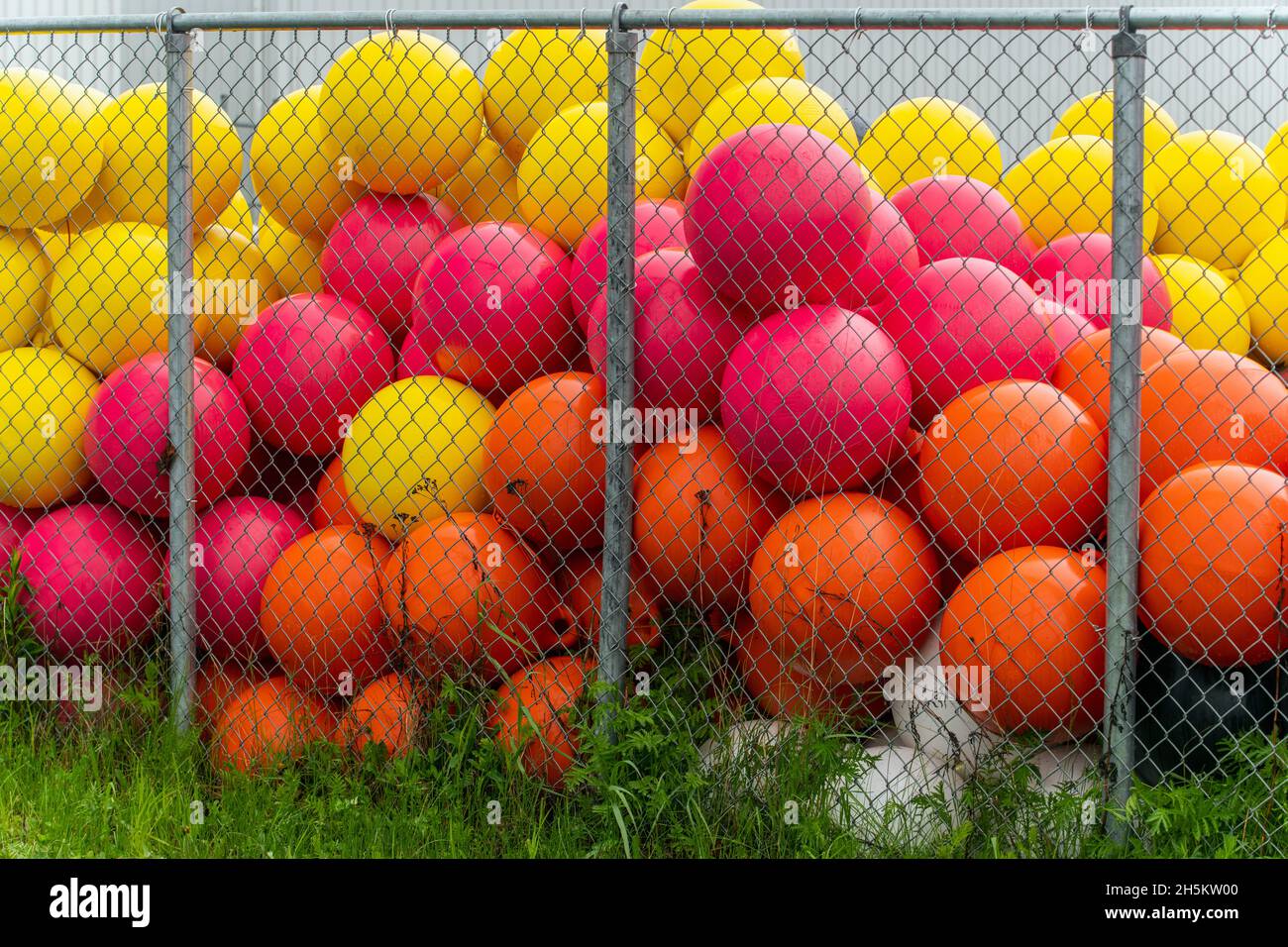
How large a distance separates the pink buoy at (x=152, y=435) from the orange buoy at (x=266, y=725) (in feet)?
2.07

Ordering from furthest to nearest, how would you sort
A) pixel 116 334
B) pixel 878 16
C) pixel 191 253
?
pixel 116 334 → pixel 191 253 → pixel 878 16

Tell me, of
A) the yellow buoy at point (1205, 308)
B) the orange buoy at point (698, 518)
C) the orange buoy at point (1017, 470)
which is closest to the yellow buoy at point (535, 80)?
the orange buoy at point (698, 518)

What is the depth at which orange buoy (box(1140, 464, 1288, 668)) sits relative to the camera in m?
2.88

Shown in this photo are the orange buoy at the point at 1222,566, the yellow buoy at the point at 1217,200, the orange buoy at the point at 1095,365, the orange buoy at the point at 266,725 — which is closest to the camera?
the orange buoy at the point at 1222,566

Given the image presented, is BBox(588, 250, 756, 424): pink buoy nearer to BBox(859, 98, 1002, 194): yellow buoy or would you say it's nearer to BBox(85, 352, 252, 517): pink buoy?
BBox(859, 98, 1002, 194): yellow buoy

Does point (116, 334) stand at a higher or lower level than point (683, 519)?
higher

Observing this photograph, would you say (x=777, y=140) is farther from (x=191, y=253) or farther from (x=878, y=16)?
(x=191, y=253)

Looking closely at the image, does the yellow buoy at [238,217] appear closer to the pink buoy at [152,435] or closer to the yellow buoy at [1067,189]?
the pink buoy at [152,435]

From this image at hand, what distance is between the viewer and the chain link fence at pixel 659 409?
119 inches

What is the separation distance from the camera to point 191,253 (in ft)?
11.8

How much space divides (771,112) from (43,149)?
226 centimetres

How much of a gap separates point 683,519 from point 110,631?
6.00ft

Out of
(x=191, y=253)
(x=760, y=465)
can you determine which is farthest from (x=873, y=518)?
(x=191, y=253)

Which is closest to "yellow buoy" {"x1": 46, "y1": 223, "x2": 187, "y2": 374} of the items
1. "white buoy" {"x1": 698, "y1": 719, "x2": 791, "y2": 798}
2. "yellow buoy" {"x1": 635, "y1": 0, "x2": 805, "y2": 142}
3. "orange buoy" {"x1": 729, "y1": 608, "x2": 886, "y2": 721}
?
"yellow buoy" {"x1": 635, "y1": 0, "x2": 805, "y2": 142}
